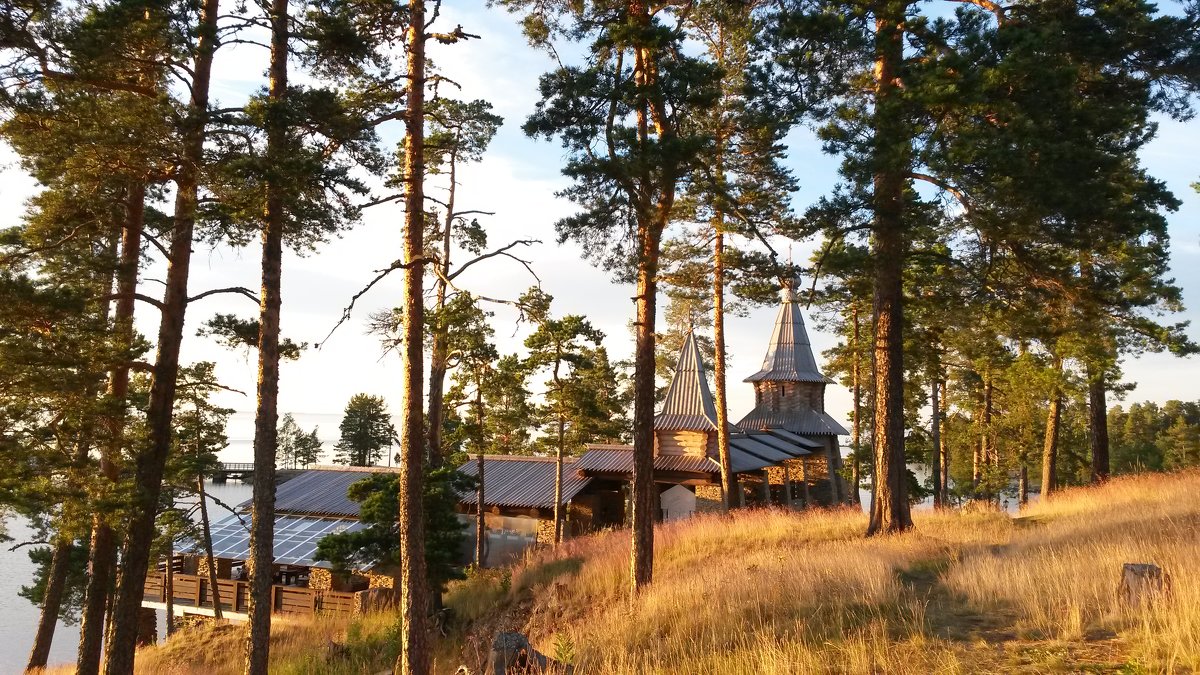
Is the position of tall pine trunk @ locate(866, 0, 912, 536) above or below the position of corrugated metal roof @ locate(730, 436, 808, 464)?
above

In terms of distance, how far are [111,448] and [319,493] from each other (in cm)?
2016

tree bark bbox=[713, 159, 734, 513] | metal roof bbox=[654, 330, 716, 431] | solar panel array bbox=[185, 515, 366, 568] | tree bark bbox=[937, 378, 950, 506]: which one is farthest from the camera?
tree bark bbox=[937, 378, 950, 506]

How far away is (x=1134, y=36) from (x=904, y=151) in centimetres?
450

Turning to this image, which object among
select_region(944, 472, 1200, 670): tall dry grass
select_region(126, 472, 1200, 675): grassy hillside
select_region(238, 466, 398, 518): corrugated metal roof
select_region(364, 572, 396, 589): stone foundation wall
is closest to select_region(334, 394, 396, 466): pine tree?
select_region(238, 466, 398, 518): corrugated metal roof

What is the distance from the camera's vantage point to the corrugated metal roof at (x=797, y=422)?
36750mm

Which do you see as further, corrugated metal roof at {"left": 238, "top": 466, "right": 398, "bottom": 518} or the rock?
corrugated metal roof at {"left": 238, "top": 466, "right": 398, "bottom": 518}

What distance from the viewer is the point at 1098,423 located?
21047 millimetres

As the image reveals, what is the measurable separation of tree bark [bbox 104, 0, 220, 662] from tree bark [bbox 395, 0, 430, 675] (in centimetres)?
277

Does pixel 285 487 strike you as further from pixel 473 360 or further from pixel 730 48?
pixel 730 48

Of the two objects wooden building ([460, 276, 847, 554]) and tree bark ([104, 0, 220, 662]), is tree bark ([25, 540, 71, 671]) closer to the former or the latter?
tree bark ([104, 0, 220, 662])

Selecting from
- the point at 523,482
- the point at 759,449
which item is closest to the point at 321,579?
the point at 523,482

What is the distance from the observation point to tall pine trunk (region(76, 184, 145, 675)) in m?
10.7

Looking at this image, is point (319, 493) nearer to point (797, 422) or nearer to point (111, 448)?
point (111, 448)

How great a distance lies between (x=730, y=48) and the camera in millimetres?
18828
